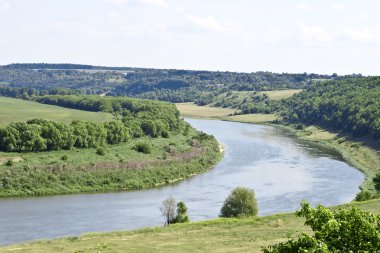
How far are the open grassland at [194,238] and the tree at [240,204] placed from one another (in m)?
5.75

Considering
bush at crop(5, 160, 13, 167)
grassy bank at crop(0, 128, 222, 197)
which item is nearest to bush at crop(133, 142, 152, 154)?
grassy bank at crop(0, 128, 222, 197)

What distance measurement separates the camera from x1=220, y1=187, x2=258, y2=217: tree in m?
59.4

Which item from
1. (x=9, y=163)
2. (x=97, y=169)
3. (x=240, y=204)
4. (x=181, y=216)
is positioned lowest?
(x=97, y=169)

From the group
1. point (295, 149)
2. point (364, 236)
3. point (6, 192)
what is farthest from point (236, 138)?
point (364, 236)

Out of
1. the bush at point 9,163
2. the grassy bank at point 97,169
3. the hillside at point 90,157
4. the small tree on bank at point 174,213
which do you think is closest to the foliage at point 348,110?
the hillside at point 90,157

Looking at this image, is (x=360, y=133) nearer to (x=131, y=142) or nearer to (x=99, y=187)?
(x=131, y=142)

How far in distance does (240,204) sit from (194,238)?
15911 millimetres

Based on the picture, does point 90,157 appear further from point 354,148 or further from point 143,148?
point 354,148

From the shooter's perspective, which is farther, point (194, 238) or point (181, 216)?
point (181, 216)

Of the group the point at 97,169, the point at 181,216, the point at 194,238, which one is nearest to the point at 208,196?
the point at 181,216

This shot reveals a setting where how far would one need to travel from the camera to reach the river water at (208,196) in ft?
195

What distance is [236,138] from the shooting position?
147m

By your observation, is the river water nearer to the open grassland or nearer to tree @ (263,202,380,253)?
the open grassland

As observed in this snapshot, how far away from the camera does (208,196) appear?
2992 inches
